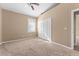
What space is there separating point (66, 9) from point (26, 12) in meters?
1.68

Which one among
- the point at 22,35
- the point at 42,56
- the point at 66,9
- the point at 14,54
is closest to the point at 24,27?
the point at 22,35

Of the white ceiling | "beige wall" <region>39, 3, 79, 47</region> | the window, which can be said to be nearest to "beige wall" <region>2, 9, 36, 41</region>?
the window

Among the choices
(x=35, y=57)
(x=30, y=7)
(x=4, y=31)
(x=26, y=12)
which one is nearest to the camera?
(x=35, y=57)

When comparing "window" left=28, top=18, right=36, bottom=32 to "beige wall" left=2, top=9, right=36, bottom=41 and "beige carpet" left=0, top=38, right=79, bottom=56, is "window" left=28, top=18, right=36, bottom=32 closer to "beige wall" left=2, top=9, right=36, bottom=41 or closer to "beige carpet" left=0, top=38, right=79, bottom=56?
"beige wall" left=2, top=9, right=36, bottom=41

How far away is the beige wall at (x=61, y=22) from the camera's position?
3.43 m

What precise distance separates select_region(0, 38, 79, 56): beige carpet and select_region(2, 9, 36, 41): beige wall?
0.21m

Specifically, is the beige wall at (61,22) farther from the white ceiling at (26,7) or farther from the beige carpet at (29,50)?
the beige carpet at (29,50)

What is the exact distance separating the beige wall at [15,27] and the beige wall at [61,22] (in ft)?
2.25

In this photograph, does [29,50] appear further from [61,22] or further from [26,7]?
[61,22]

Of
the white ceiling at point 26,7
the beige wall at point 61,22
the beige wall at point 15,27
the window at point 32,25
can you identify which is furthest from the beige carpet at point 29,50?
the white ceiling at point 26,7

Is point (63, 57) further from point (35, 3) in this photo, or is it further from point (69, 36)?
point (35, 3)

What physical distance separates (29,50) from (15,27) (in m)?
0.96

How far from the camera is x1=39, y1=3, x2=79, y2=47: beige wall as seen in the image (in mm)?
3429

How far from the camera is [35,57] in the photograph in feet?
8.45
